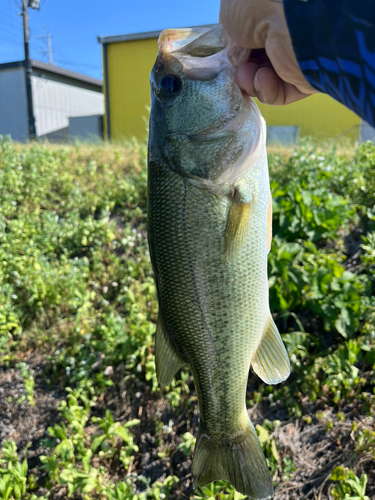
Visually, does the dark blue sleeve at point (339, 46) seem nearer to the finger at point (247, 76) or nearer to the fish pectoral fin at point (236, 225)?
the finger at point (247, 76)

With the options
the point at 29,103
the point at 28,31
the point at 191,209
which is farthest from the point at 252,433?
the point at 28,31

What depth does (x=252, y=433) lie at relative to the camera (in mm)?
1637

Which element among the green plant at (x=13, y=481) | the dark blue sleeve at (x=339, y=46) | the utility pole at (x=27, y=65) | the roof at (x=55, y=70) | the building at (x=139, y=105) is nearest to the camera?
the dark blue sleeve at (x=339, y=46)

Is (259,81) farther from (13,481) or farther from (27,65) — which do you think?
(27,65)

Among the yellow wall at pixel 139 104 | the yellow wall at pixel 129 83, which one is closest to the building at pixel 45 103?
the yellow wall at pixel 129 83

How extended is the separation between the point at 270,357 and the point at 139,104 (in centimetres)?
1833

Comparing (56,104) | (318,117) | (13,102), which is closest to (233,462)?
(318,117)

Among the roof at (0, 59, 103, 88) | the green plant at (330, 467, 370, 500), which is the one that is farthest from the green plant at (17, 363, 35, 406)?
the roof at (0, 59, 103, 88)

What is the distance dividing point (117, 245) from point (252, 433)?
11.2 feet

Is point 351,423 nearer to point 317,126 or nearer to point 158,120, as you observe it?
point 158,120

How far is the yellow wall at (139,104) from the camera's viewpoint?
1589cm

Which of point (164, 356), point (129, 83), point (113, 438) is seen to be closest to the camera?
point (164, 356)

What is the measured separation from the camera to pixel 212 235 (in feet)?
4.70

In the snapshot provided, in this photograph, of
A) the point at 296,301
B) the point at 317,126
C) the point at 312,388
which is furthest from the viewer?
the point at 317,126
